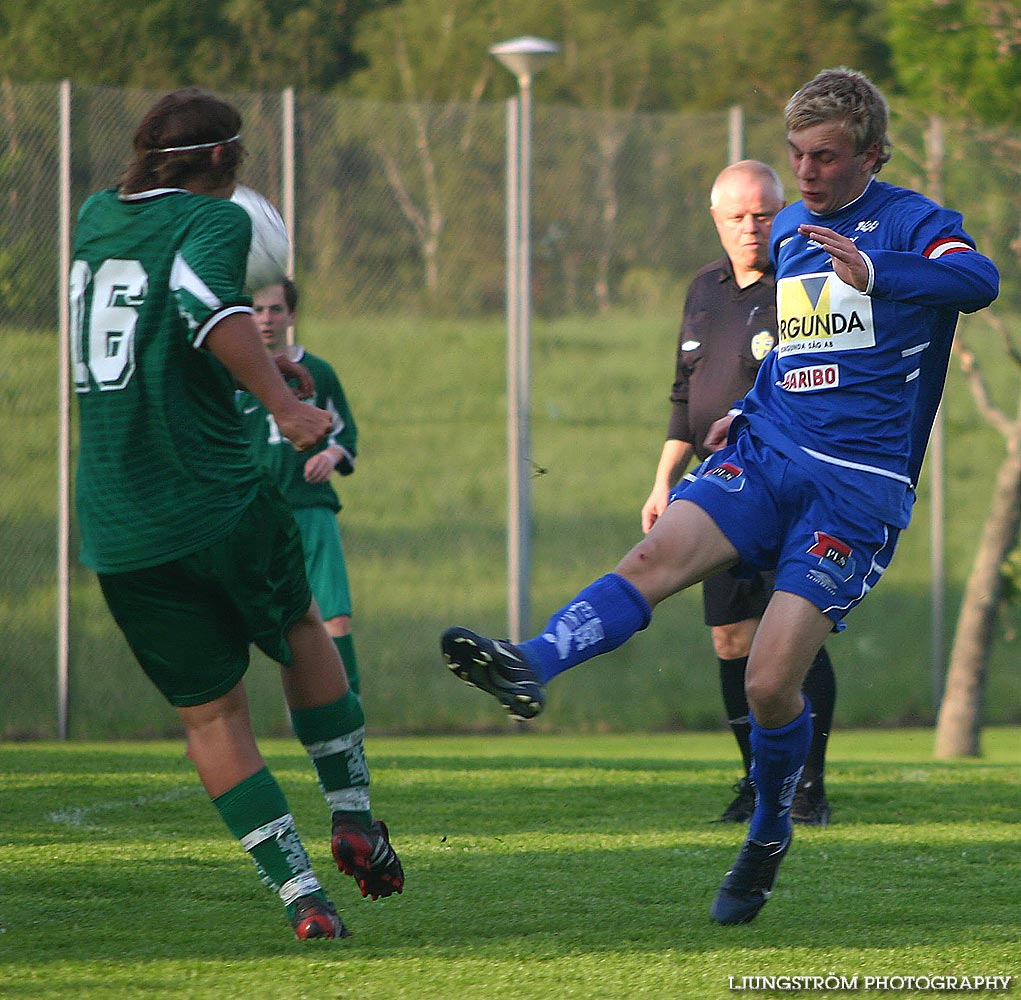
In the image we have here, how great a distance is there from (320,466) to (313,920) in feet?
9.31

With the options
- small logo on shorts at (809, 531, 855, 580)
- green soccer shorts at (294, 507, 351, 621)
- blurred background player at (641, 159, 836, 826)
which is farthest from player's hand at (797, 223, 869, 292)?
green soccer shorts at (294, 507, 351, 621)

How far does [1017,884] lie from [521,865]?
4.41 ft

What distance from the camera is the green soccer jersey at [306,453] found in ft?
19.6

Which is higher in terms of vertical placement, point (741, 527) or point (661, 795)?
point (741, 527)

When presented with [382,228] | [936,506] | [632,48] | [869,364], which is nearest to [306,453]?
[869,364]

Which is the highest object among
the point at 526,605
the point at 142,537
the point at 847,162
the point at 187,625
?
the point at 847,162

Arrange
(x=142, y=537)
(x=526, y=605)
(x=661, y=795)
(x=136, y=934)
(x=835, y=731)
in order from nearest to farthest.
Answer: (x=142, y=537) < (x=136, y=934) < (x=661, y=795) < (x=526, y=605) < (x=835, y=731)

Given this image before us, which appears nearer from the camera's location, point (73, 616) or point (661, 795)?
point (661, 795)

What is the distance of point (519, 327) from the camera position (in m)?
9.73

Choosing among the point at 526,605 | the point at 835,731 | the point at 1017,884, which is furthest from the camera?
the point at 835,731

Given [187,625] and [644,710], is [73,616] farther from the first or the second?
[187,625]

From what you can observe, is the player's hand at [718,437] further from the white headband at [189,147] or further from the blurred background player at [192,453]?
the white headband at [189,147]

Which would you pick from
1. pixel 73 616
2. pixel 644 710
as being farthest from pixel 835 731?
pixel 73 616

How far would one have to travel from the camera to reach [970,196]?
1041 centimetres
